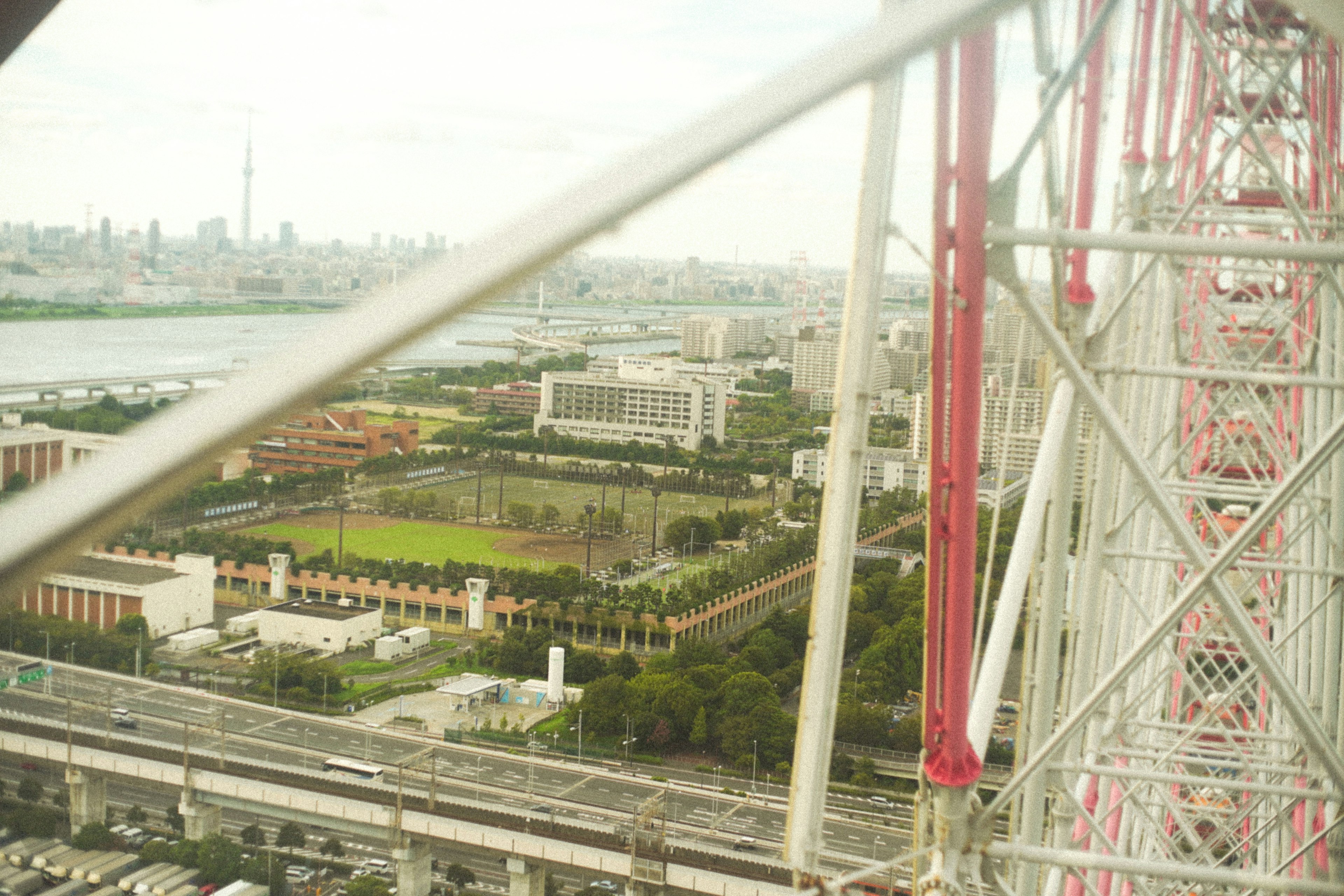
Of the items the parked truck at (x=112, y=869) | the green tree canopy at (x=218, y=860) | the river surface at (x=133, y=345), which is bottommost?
the green tree canopy at (x=218, y=860)

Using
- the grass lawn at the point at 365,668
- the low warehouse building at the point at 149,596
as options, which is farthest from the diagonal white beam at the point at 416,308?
the grass lawn at the point at 365,668

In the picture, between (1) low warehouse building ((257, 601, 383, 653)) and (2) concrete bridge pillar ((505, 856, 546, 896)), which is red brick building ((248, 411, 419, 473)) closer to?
(1) low warehouse building ((257, 601, 383, 653))

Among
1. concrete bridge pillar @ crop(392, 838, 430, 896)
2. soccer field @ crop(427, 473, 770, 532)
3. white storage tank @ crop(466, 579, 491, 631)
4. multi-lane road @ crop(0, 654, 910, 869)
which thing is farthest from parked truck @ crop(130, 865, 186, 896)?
soccer field @ crop(427, 473, 770, 532)

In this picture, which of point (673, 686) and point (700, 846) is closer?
point (700, 846)

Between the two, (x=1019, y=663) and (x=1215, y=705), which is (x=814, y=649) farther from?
(x=1019, y=663)

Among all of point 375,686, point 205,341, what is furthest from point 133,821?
point 205,341

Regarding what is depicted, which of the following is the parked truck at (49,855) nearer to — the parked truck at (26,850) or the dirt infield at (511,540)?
the parked truck at (26,850)

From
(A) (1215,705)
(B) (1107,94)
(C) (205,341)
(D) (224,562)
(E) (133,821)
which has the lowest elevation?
(E) (133,821)
